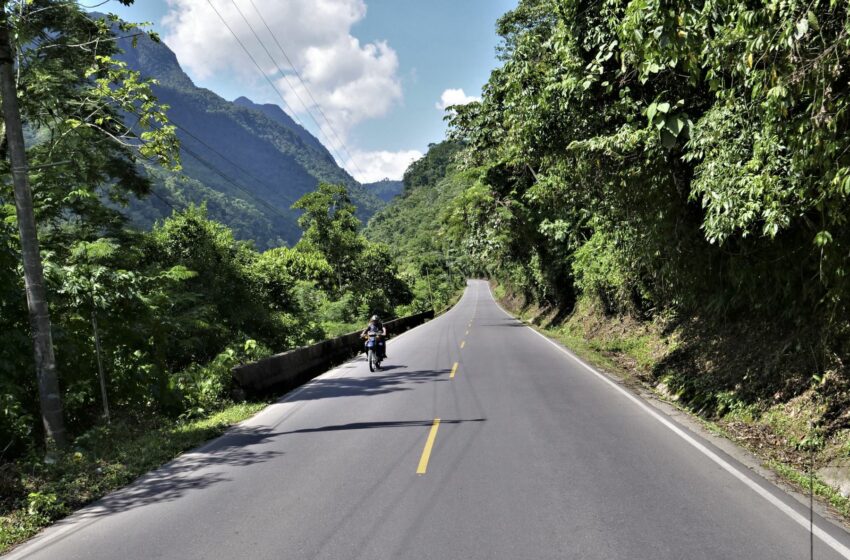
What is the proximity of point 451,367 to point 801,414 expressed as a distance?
9197mm

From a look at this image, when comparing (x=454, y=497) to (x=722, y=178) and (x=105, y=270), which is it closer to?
(x=722, y=178)

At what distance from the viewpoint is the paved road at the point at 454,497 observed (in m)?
4.39

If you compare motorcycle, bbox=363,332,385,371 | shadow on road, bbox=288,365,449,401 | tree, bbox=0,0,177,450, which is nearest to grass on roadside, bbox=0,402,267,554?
tree, bbox=0,0,177,450

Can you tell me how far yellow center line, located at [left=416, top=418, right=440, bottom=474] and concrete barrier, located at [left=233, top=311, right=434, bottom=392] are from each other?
5.13m

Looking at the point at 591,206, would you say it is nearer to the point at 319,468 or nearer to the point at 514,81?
the point at 514,81

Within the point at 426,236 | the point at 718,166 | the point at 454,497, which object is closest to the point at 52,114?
the point at 454,497

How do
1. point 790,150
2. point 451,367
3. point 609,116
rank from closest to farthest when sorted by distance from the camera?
point 790,150 → point 609,116 → point 451,367

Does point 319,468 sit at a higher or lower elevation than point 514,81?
lower

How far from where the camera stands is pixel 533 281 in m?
41.4

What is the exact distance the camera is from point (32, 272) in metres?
7.73

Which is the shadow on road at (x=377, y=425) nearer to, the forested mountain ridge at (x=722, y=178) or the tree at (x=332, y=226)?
the forested mountain ridge at (x=722, y=178)

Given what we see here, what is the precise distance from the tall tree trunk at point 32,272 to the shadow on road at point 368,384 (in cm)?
501

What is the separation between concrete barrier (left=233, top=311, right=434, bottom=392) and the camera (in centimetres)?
1214

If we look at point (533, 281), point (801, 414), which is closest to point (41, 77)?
point (801, 414)
